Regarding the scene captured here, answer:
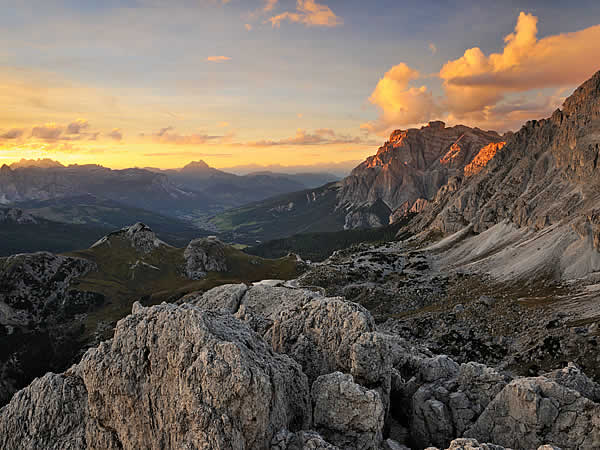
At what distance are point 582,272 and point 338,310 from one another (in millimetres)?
87864

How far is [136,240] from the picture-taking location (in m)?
191

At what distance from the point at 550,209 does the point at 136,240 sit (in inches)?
7524

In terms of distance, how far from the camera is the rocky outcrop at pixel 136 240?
188m

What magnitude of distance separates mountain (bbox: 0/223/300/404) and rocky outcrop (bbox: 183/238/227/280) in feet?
1.61

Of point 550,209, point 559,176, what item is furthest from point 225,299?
point 559,176

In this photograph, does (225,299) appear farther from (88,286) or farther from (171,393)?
(88,286)

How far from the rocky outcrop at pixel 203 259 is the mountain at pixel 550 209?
373 feet

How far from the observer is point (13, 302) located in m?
138

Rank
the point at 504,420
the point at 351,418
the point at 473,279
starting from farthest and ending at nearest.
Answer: the point at 473,279 < the point at 504,420 < the point at 351,418

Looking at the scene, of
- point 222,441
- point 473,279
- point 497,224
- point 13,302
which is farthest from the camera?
point 497,224

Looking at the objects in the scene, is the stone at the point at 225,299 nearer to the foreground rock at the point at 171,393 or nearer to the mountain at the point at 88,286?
the mountain at the point at 88,286

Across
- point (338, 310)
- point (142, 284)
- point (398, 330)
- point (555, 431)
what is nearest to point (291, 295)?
point (398, 330)

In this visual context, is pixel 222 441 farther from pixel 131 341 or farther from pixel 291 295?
pixel 291 295

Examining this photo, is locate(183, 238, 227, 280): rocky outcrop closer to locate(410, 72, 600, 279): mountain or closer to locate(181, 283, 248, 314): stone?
locate(181, 283, 248, 314): stone
